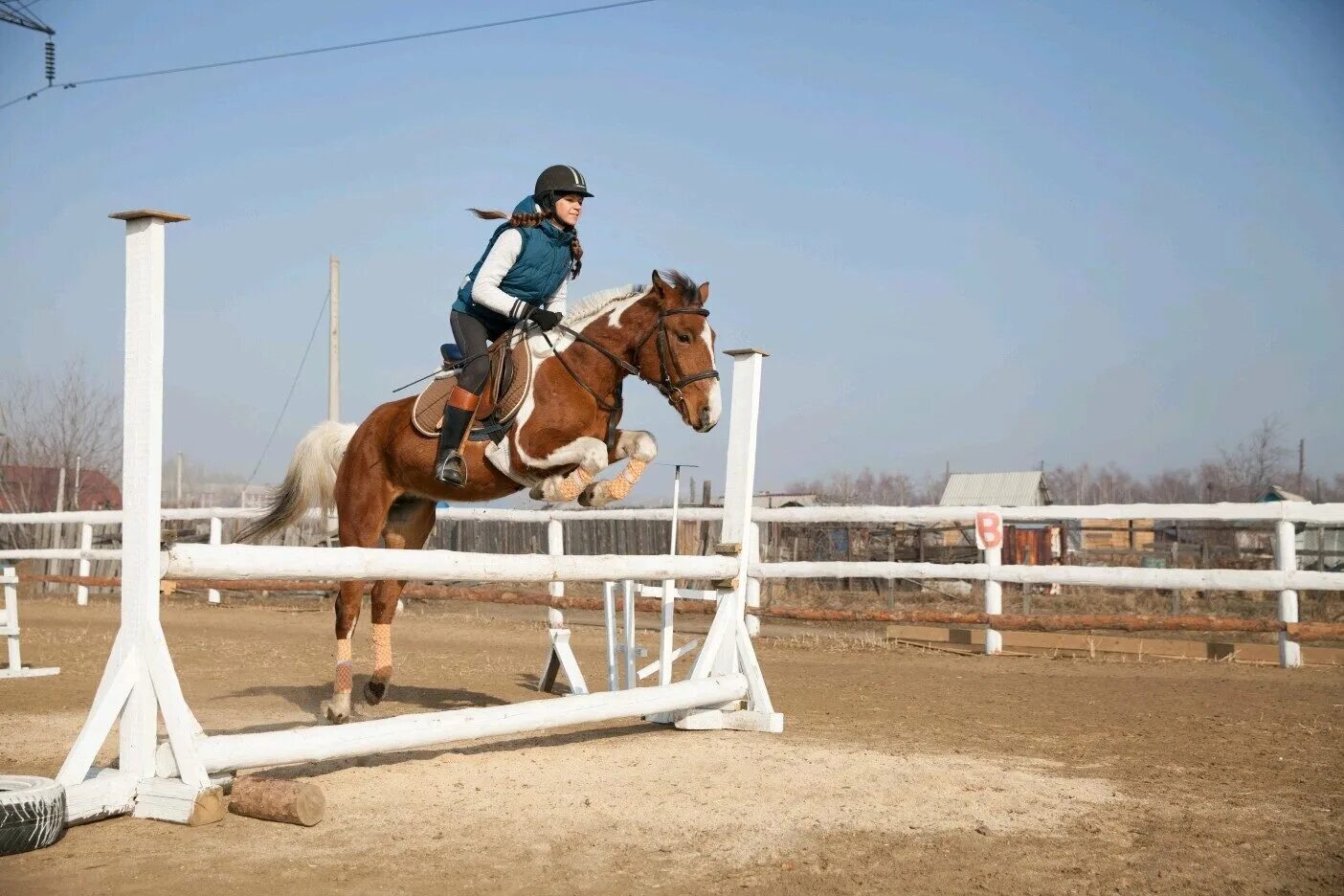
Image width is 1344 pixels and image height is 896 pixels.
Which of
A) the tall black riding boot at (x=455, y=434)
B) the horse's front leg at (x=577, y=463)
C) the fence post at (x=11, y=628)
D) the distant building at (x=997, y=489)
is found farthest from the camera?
the distant building at (x=997, y=489)

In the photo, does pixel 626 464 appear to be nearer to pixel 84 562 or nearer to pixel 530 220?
pixel 530 220

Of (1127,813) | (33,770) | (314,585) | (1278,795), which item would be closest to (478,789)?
(33,770)

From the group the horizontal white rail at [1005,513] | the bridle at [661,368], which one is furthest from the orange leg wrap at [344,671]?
the horizontal white rail at [1005,513]

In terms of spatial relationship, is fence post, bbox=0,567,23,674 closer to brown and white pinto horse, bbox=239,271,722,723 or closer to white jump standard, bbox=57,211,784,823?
brown and white pinto horse, bbox=239,271,722,723

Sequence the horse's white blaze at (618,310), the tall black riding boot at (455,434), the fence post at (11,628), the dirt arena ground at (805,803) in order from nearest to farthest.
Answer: the dirt arena ground at (805,803)
the tall black riding boot at (455,434)
the horse's white blaze at (618,310)
the fence post at (11,628)

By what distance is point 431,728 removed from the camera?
4555 mm

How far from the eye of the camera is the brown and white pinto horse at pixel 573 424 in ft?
19.0

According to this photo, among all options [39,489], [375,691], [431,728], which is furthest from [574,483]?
[39,489]

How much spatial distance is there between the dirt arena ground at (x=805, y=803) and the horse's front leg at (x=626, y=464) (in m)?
1.18

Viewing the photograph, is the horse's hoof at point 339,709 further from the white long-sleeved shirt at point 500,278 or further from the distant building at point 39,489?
the distant building at point 39,489

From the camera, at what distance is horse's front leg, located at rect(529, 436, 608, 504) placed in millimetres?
5730

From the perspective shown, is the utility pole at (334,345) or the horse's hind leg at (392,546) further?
the utility pole at (334,345)

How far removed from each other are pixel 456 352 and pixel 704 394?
1436mm

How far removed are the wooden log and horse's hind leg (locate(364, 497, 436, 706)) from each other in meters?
2.88
